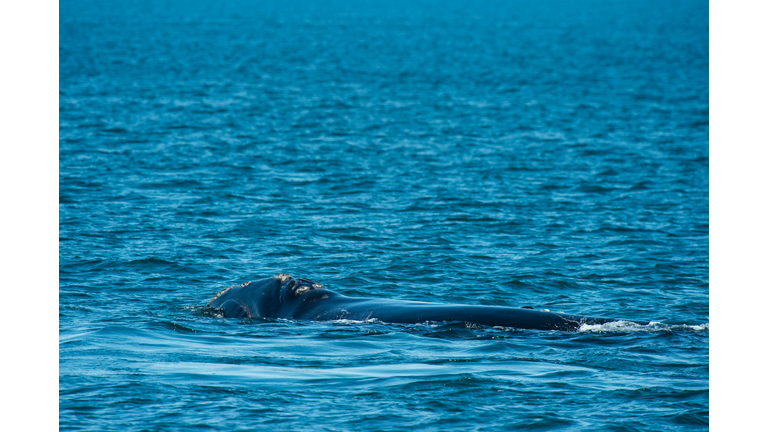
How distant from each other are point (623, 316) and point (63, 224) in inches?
548

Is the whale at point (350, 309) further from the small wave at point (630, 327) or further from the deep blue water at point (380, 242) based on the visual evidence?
the deep blue water at point (380, 242)

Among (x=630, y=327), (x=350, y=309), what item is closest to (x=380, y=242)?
(x=350, y=309)

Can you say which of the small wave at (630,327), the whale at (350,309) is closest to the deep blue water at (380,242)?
the small wave at (630,327)

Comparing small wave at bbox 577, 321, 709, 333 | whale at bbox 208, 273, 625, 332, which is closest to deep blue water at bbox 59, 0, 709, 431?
small wave at bbox 577, 321, 709, 333

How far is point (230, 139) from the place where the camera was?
35.2 meters

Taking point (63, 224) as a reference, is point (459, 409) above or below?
below

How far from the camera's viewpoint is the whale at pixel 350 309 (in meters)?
13.5

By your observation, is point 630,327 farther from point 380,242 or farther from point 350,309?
point 380,242

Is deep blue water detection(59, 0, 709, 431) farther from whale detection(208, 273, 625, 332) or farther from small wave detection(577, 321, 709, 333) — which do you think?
whale detection(208, 273, 625, 332)

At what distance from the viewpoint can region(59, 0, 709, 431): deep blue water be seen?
403 inches

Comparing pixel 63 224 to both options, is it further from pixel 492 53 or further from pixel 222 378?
pixel 492 53

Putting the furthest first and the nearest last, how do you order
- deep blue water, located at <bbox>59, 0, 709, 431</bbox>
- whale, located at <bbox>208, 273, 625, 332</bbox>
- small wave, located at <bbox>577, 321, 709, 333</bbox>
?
whale, located at <bbox>208, 273, 625, 332</bbox> < small wave, located at <bbox>577, 321, 709, 333</bbox> < deep blue water, located at <bbox>59, 0, 709, 431</bbox>

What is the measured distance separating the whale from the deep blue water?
0.33 m
